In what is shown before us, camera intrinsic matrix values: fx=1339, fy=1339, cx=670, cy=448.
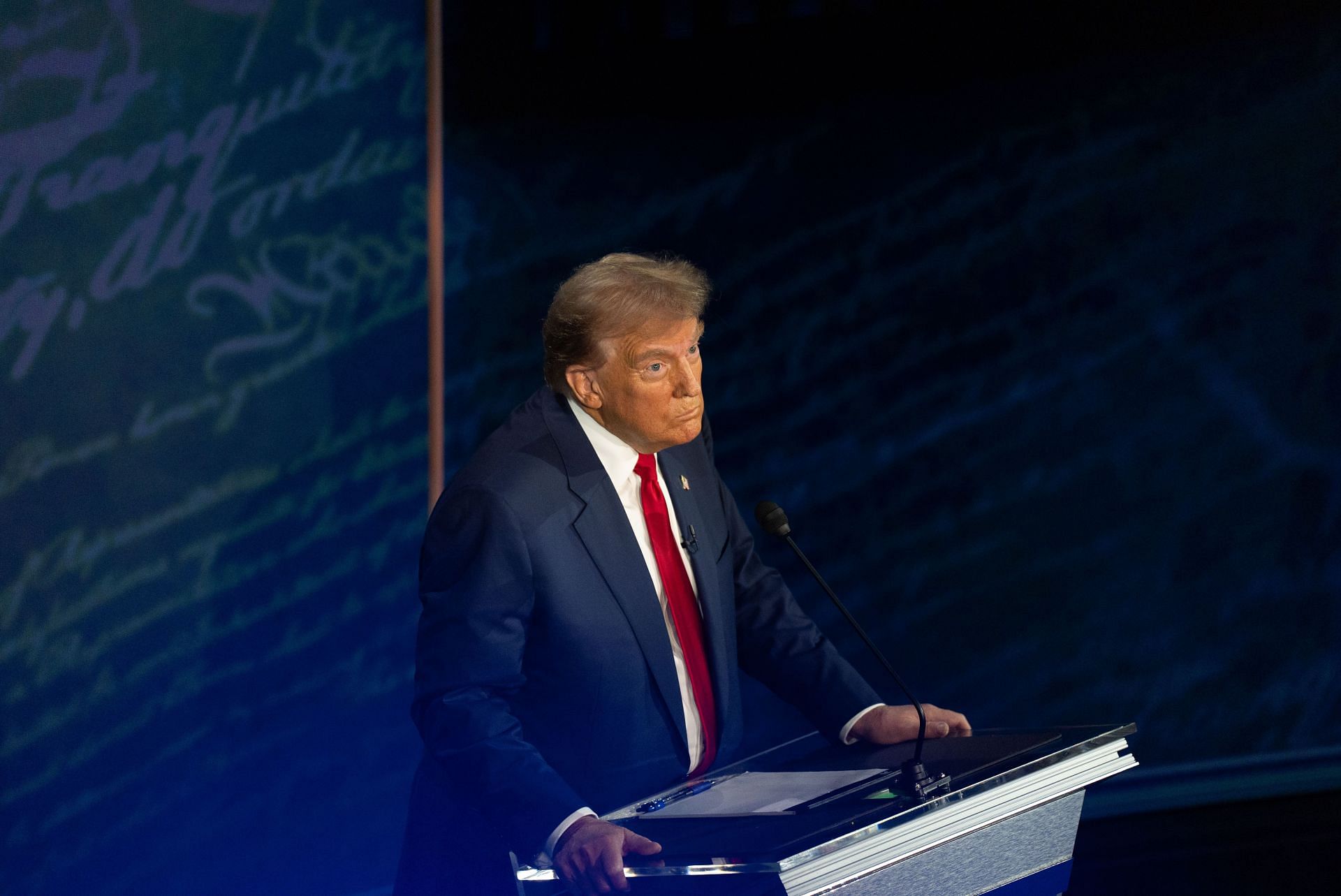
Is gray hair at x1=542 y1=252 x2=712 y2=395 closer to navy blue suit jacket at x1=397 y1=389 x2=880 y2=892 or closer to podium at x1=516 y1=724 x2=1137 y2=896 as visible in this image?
navy blue suit jacket at x1=397 y1=389 x2=880 y2=892

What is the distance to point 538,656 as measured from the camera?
168cm

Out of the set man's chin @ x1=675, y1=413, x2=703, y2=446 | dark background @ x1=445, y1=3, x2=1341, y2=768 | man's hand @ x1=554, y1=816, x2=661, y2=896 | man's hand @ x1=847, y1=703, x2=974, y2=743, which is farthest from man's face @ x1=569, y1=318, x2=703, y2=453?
dark background @ x1=445, y1=3, x2=1341, y2=768

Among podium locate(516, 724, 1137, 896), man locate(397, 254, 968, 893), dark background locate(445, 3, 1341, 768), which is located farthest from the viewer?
dark background locate(445, 3, 1341, 768)

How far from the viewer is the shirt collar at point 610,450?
1.81m

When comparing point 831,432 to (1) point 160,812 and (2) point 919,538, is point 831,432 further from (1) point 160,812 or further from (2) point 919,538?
(1) point 160,812

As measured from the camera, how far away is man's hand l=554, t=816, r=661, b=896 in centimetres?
131

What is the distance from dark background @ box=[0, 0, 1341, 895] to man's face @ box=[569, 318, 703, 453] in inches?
50.7

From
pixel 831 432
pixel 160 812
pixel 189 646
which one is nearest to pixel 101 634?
pixel 189 646

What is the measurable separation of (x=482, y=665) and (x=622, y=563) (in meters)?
0.24

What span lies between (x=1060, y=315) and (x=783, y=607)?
1.92 metres

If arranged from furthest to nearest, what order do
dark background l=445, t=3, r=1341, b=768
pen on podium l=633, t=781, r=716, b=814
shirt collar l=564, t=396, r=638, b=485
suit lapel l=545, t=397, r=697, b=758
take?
dark background l=445, t=3, r=1341, b=768, shirt collar l=564, t=396, r=638, b=485, suit lapel l=545, t=397, r=697, b=758, pen on podium l=633, t=781, r=716, b=814

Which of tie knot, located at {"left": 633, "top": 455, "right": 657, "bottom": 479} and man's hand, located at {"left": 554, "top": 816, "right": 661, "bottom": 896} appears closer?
man's hand, located at {"left": 554, "top": 816, "right": 661, "bottom": 896}

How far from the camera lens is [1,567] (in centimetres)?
245

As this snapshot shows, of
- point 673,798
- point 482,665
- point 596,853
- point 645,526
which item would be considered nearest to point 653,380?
point 645,526
